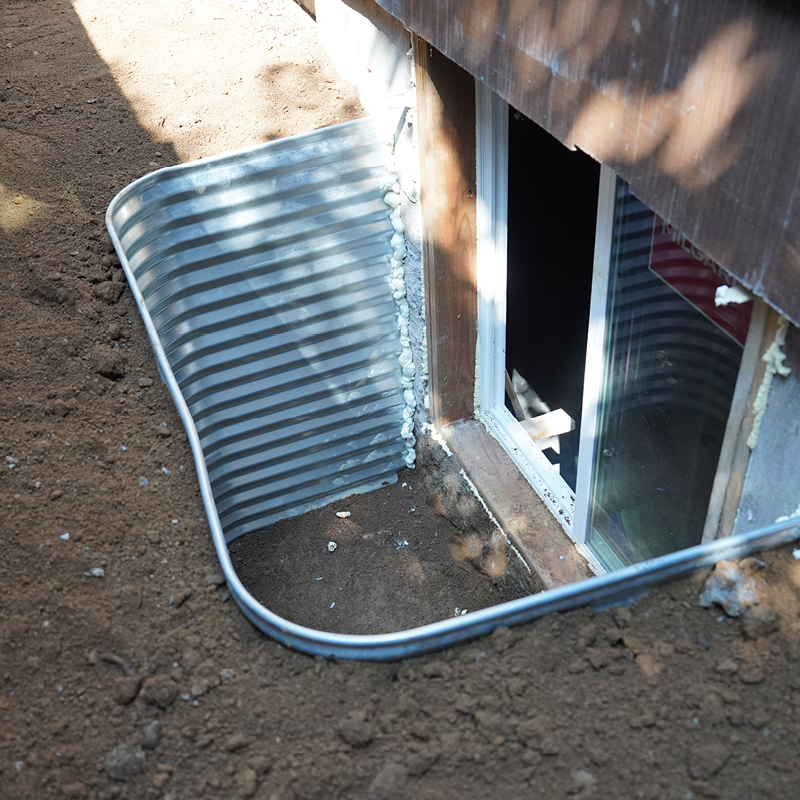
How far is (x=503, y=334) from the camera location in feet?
13.3

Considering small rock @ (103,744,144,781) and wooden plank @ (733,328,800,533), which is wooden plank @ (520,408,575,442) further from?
small rock @ (103,744,144,781)

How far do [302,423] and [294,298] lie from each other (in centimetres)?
72

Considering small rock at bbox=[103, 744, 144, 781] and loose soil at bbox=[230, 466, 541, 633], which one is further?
loose soil at bbox=[230, 466, 541, 633]

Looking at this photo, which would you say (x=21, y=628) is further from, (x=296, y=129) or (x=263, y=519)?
(x=296, y=129)

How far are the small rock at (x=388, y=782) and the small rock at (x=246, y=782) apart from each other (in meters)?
0.26

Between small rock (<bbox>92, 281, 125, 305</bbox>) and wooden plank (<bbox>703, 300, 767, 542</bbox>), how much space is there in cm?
258

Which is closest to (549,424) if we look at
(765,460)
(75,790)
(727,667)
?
(765,460)

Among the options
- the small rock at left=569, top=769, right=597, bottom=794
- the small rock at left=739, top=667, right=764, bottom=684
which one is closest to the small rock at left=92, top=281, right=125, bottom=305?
the small rock at left=569, top=769, right=597, bottom=794

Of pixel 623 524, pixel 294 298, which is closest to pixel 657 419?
pixel 623 524

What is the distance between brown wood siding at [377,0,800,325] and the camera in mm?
1472

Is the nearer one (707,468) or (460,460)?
(707,468)

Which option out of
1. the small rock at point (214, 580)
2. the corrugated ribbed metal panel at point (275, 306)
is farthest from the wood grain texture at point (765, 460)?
the corrugated ribbed metal panel at point (275, 306)

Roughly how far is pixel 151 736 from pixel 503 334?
2752mm

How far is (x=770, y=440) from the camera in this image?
205cm
